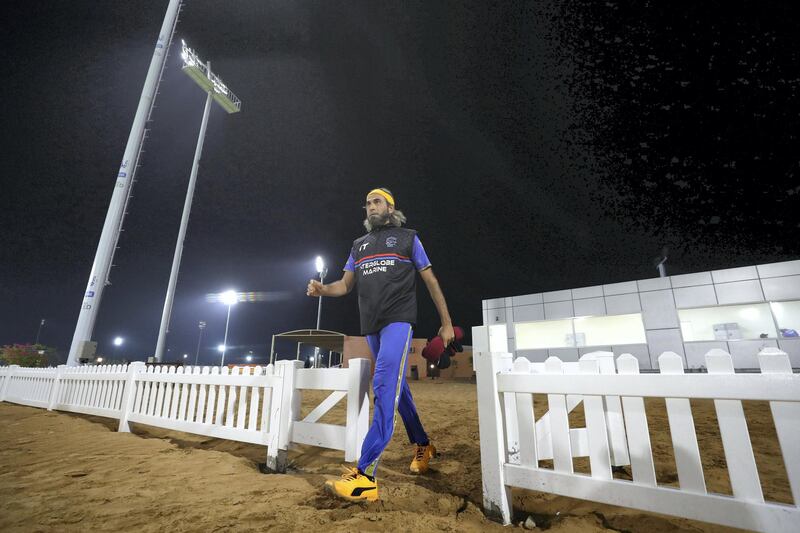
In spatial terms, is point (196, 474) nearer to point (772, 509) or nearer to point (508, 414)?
point (508, 414)

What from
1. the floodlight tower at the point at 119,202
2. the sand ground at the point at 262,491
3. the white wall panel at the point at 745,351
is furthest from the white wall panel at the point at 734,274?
the floodlight tower at the point at 119,202

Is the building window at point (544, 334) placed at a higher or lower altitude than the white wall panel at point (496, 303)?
lower

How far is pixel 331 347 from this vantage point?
24.0 metres

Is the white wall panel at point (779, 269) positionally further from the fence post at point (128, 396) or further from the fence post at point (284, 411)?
the fence post at point (128, 396)

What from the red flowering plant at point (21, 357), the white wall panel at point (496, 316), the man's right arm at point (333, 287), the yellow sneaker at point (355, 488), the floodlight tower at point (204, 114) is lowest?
the yellow sneaker at point (355, 488)

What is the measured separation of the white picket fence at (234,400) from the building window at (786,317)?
57.8 ft

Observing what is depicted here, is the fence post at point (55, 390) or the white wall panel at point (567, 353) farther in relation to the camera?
the white wall panel at point (567, 353)

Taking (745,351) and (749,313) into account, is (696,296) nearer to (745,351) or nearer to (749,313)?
(749,313)

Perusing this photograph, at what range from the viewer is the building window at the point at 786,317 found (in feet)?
42.6

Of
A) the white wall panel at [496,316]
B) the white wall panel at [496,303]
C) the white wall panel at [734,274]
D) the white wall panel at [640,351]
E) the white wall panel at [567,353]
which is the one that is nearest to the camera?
the white wall panel at [734,274]

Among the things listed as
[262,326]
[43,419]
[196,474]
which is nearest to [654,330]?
[196,474]

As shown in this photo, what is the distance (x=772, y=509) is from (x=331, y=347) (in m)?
23.8

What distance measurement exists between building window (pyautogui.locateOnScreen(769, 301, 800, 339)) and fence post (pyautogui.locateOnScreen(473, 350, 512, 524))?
56.6ft

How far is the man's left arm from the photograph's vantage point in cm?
288
